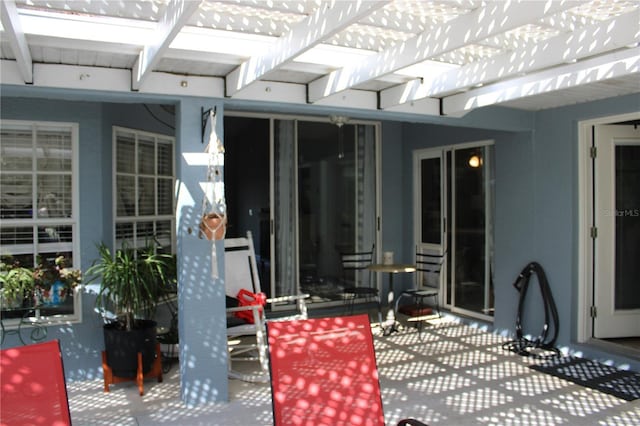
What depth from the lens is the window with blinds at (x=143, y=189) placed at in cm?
503

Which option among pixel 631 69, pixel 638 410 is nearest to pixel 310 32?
pixel 631 69

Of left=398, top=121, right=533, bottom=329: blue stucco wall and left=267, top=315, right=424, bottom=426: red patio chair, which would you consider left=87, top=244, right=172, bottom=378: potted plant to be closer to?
left=267, top=315, right=424, bottom=426: red patio chair

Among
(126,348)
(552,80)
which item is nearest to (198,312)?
(126,348)

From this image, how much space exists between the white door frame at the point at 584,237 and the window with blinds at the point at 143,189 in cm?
408

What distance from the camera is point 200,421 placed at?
385 cm

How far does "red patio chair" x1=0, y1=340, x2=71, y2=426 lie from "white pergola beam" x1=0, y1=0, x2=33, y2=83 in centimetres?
148

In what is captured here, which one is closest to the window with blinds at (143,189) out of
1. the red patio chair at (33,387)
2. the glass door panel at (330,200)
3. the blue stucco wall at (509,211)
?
the glass door panel at (330,200)

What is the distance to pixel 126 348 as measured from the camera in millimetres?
4406

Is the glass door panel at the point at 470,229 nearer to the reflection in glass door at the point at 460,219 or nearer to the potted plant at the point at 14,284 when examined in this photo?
the reflection in glass door at the point at 460,219

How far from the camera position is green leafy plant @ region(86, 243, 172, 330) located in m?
4.37

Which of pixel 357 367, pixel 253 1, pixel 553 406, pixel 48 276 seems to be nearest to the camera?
pixel 357 367

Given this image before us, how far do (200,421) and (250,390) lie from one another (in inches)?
27.8

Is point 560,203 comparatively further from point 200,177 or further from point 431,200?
point 200,177

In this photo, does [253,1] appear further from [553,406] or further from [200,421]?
[553,406]
